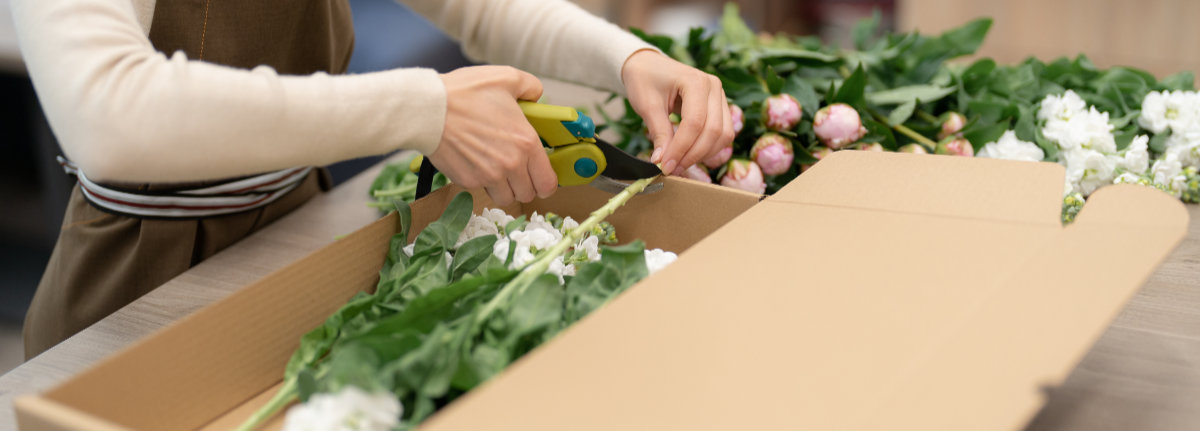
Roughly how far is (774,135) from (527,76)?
364 millimetres

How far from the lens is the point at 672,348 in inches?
21.8

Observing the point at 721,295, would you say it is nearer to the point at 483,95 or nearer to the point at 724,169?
the point at 483,95

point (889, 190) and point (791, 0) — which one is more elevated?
point (889, 190)

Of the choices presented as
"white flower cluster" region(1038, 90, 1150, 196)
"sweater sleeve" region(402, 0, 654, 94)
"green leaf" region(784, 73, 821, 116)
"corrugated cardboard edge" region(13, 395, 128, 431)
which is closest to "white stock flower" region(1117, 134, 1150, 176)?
"white flower cluster" region(1038, 90, 1150, 196)

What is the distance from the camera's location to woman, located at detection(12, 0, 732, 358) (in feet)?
2.07

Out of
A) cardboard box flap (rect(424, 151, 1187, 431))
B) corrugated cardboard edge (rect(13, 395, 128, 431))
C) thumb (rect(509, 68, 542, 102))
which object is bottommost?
corrugated cardboard edge (rect(13, 395, 128, 431))

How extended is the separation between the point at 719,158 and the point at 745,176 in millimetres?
38

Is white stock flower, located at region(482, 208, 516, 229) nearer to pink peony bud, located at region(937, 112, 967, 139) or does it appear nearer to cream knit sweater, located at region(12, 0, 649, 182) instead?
cream knit sweater, located at region(12, 0, 649, 182)

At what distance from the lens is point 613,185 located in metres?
0.91

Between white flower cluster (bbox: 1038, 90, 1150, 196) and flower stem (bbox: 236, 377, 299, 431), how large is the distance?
32.8 inches

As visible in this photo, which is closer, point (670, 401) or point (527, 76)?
point (670, 401)

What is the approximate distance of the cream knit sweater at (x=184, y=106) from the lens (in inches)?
24.5

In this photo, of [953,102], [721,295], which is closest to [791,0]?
[953,102]

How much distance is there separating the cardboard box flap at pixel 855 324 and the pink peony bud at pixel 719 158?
29 cm
